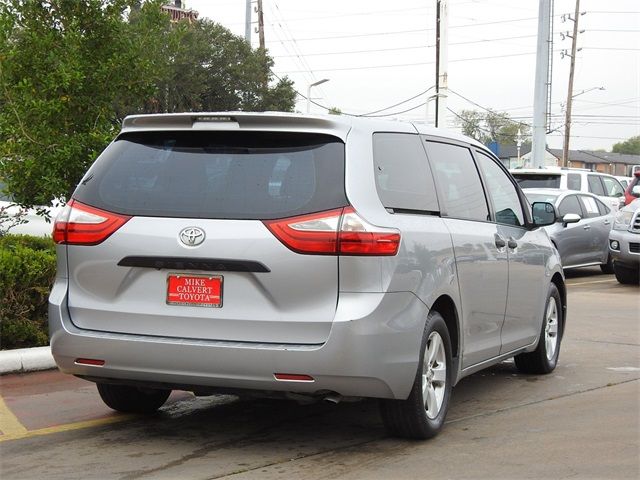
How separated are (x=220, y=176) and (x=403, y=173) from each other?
3.65 ft

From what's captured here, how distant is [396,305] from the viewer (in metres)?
5.54

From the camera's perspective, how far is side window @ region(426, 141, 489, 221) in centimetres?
662

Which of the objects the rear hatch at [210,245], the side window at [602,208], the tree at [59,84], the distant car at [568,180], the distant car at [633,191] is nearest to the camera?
the rear hatch at [210,245]

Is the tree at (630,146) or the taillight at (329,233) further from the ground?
the tree at (630,146)

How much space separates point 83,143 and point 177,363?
5.36 metres

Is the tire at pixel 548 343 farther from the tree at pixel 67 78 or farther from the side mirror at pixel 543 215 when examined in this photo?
the tree at pixel 67 78

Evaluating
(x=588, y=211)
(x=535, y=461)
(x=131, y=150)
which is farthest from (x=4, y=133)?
(x=588, y=211)

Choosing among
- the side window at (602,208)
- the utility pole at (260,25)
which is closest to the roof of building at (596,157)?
the utility pole at (260,25)

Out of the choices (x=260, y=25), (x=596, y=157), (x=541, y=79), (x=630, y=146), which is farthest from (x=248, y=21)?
(x=630, y=146)

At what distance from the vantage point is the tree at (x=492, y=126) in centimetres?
11619

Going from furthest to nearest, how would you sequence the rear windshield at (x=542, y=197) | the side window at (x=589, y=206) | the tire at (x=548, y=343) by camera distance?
the side window at (x=589, y=206)
the rear windshield at (x=542, y=197)
the tire at (x=548, y=343)

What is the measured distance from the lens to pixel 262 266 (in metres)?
A: 5.41

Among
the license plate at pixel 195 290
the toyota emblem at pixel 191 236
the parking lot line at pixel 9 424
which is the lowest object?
the parking lot line at pixel 9 424

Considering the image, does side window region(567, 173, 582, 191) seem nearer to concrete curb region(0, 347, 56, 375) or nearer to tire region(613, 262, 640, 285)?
tire region(613, 262, 640, 285)
